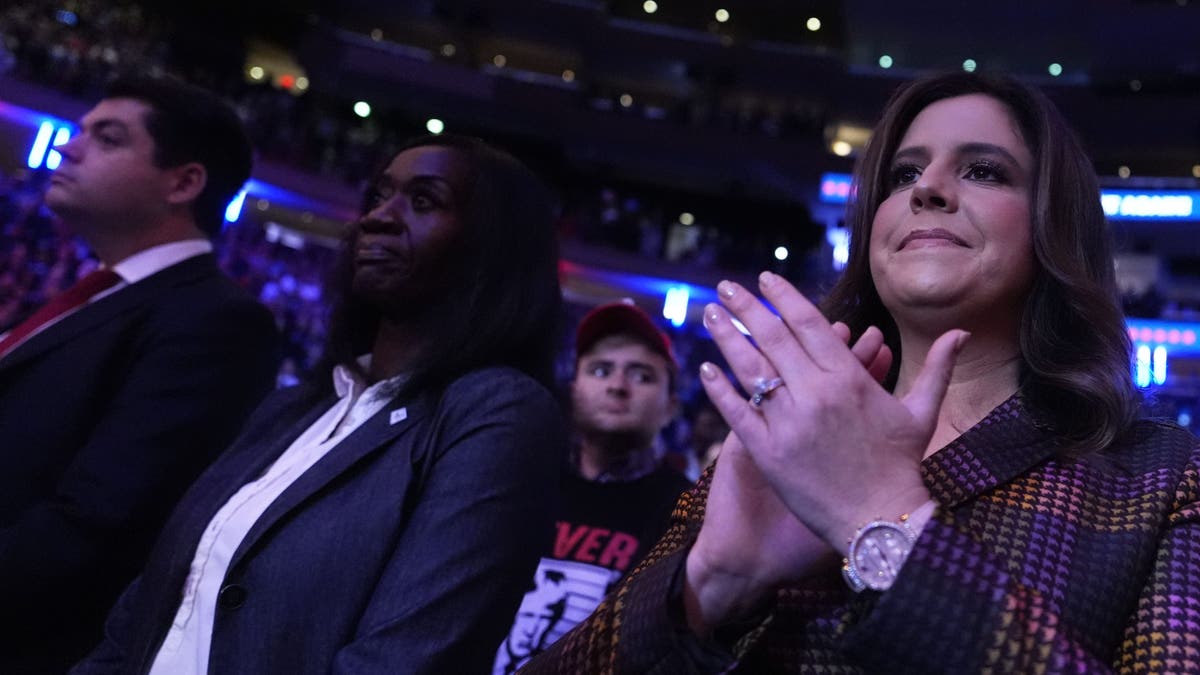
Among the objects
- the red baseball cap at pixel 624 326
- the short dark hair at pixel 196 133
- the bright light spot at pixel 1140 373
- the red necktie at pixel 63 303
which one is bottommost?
the red necktie at pixel 63 303

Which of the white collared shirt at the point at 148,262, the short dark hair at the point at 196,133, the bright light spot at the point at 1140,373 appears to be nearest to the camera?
the bright light spot at the point at 1140,373

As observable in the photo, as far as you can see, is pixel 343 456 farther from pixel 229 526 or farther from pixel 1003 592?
pixel 1003 592

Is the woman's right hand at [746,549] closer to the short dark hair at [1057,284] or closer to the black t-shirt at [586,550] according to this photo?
the short dark hair at [1057,284]

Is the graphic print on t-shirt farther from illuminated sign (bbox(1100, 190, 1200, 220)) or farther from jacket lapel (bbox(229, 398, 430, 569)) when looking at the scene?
illuminated sign (bbox(1100, 190, 1200, 220))

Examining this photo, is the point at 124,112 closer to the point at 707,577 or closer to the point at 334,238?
the point at 707,577

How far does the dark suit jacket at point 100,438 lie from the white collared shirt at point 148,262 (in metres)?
0.06

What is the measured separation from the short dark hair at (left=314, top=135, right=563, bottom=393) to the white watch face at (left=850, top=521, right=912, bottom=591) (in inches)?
37.5

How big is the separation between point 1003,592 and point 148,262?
78.9 inches

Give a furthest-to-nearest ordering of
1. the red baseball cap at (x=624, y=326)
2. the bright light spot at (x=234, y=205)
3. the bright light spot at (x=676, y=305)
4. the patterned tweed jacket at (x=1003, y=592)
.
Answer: the bright light spot at (x=676, y=305) → the red baseball cap at (x=624, y=326) → the bright light spot at (x=234, y=205) → the patterned tweed jacket at (x=1003, y=592)

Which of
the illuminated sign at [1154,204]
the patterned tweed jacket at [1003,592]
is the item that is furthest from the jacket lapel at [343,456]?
the illuminated sign at [1154,204]

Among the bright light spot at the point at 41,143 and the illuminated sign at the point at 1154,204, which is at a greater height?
the illuminated sign at the point at 1154,204

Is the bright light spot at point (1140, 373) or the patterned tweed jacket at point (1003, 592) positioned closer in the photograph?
the patterned tweed jacket at point (1003, 592)

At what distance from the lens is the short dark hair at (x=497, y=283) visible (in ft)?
5.50

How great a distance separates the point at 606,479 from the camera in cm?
270
